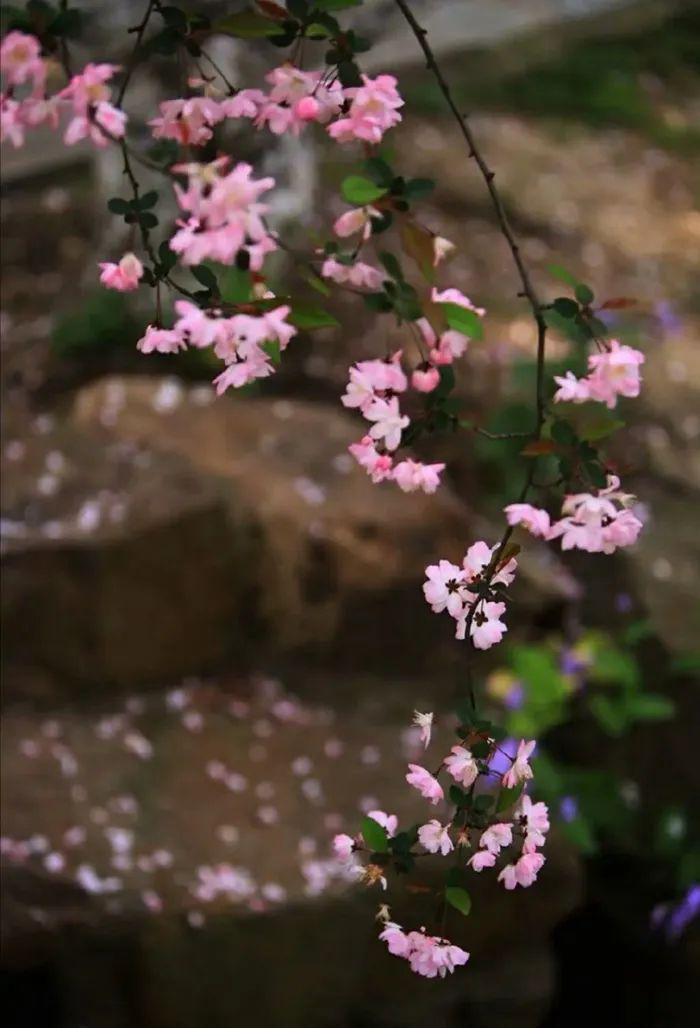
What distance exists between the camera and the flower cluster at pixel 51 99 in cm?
Result: 106

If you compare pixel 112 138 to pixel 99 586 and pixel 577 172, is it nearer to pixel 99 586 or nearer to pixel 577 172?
pixel 99 586

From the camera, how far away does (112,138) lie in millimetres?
1119

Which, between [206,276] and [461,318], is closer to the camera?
[206,276]

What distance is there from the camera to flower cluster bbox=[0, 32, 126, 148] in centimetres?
106

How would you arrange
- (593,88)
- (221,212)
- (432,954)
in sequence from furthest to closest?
(593,88)
(432,954)
(221,212)

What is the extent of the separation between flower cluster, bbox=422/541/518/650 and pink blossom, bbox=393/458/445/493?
10 centimetres

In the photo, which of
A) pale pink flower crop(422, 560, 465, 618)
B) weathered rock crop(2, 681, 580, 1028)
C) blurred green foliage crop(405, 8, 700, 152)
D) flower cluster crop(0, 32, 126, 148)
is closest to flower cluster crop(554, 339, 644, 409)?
pale pink flower crop(422, 560, 465, 618)

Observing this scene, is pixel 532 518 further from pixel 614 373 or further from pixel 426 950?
pixel 426 950

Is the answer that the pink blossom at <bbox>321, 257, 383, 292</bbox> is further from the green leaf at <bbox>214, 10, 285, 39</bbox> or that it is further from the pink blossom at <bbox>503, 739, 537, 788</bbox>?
the pink blossom at <bbox>503, 739, 537, 788</bbox>

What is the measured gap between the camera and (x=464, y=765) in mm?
1129

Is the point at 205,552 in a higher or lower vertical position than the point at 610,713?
higher

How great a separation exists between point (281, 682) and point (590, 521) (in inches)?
74.1

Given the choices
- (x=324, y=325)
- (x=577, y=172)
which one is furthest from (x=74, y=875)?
(x=577, y=172)

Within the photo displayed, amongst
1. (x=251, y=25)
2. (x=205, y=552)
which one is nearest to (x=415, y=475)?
(x=251, y=25)
